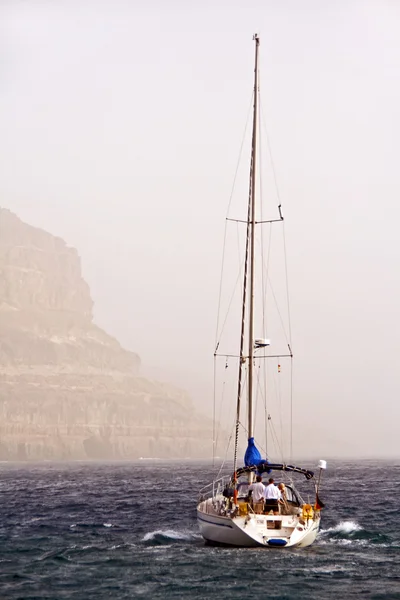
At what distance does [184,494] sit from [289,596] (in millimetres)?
53732

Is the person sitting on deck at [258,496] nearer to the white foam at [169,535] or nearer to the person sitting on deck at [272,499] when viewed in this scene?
the person sitting on deck at [272,499]

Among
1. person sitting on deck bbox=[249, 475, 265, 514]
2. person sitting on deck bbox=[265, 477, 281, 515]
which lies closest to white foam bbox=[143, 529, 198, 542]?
person sitting on deck bbox=[249, 475, 265, 514]

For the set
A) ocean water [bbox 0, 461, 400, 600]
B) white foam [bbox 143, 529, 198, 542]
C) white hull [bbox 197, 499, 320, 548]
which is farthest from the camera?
white foam [bbox 143, 529, 198, 542]

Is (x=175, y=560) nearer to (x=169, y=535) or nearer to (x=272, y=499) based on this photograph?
(x=272, y=499)

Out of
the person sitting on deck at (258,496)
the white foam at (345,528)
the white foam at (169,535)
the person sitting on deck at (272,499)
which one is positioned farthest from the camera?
the white foam at (345,528)

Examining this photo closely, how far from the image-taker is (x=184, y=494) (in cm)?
8356

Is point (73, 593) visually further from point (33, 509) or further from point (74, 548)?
point (33, 509)

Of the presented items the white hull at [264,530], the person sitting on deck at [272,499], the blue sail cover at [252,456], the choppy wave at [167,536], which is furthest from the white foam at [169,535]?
the person sitting on deck at [272,499]

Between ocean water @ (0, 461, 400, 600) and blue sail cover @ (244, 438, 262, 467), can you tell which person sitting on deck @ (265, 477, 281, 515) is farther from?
blue sail cover @ (244, 438, 262, 467)

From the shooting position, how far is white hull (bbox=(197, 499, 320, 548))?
3850cm

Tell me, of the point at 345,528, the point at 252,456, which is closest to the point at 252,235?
the point at 252,456

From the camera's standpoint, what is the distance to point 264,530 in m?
38.8

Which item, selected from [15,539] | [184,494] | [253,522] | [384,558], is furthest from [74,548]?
[184,494]

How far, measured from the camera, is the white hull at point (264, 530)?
38.5m
